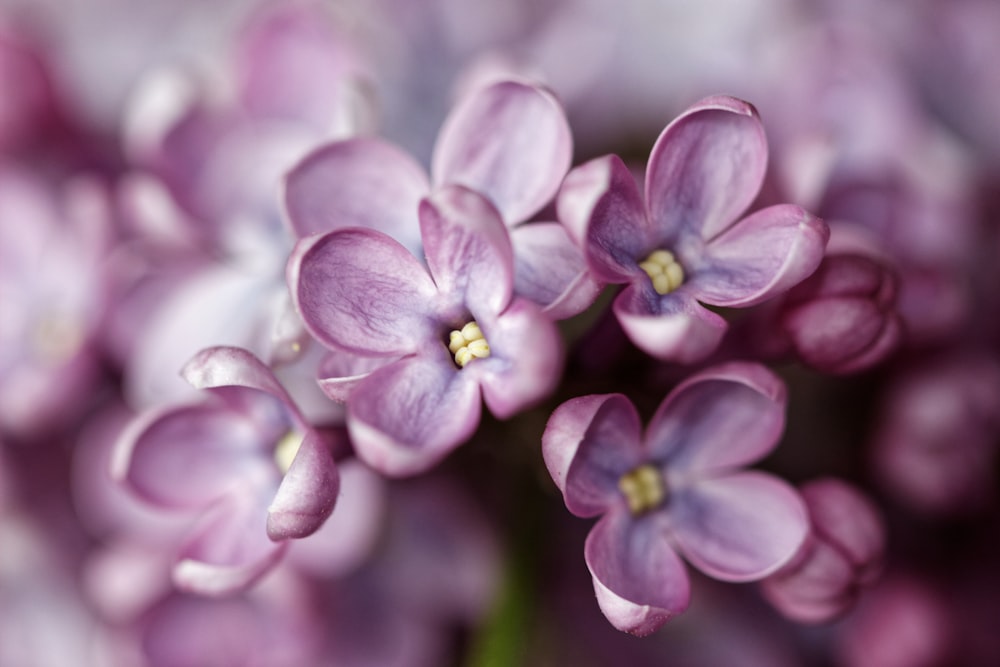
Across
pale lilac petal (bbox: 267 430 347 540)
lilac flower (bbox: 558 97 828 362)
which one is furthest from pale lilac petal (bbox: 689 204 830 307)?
pale lilac petal (bbox: 267 430 347 540)

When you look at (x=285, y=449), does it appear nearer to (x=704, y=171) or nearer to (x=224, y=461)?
(x=224, y=461)

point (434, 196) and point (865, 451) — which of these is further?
point (865, 451)

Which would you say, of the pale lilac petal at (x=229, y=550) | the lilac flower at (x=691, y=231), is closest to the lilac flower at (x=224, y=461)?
the pale lilac petal at (x=229, y=550)

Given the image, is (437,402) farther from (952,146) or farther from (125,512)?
(952,146)

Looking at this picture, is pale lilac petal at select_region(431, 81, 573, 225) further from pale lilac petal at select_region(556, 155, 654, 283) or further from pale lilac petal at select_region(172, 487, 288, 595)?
pale lilac petal at select_region(172, 487, 288, 595)

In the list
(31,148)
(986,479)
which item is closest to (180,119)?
(31,148)

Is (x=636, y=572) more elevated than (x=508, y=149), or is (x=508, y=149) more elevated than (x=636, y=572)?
(x=508, y=149)

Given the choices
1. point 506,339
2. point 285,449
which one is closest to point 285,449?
point 285,449
